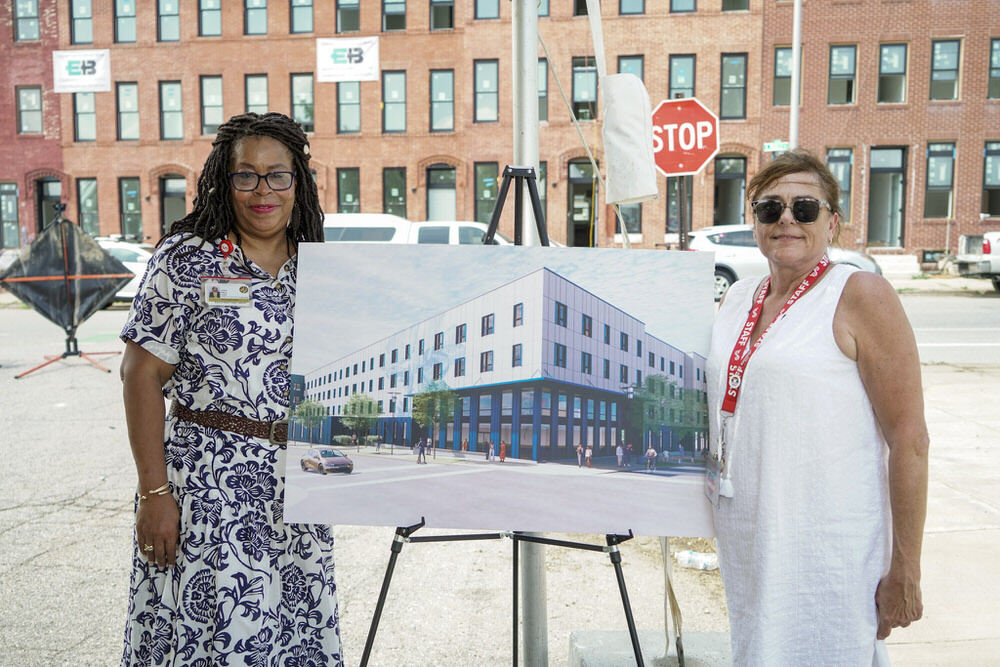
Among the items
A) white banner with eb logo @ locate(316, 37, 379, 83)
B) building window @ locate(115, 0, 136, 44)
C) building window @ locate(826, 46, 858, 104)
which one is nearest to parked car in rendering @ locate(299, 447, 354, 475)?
white banner with eb logo @ locate(316, 37, 379, 83)

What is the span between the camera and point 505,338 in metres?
2.23

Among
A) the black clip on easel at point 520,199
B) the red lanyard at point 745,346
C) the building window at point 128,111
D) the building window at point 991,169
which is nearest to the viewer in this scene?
the red lanyard at point 745,346

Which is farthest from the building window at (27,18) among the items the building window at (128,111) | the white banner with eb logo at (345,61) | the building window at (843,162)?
the building window at (843,162)

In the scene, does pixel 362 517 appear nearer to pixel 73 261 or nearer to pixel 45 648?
pixel 45 648

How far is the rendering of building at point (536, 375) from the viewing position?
87.0 inches

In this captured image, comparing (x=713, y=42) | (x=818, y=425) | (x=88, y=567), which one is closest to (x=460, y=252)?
(x=818, y=425)

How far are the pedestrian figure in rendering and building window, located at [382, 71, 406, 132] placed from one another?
27804mm

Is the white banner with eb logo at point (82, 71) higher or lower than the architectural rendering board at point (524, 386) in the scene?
higher

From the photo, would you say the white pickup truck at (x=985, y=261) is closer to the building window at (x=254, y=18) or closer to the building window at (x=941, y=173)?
the building window at (x=941, y=173)

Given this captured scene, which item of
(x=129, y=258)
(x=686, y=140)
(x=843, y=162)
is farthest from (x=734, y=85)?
(x=686, y=140)

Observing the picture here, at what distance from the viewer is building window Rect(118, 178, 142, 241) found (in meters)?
29.9

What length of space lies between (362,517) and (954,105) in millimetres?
29895

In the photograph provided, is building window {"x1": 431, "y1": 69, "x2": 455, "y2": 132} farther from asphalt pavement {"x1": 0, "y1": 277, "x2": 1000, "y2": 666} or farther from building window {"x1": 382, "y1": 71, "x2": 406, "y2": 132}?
asphalt pavement {"x1": 0, "y1": 277, "x2": 1000, "y2": 666}

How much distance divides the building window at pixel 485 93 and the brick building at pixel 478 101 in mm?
49
